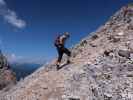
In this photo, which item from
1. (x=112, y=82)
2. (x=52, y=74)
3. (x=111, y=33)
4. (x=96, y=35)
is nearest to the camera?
(x=112, y=82)

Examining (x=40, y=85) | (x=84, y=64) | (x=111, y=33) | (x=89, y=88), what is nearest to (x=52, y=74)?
(x=40, y=85)

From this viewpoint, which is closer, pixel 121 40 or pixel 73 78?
pixel 73 78

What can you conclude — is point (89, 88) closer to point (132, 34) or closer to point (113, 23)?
point (132, 34)

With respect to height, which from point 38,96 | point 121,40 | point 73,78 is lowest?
point 38,96

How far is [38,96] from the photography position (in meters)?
23.2

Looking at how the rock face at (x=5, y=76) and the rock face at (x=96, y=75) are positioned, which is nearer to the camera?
the rock face at (x=96, y=75)

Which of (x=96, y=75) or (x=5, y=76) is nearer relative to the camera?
(x=96, y=75)

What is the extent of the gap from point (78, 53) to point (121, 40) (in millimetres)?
5733

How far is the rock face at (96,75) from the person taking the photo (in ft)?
67.1

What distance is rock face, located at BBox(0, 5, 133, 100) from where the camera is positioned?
67.1 ft

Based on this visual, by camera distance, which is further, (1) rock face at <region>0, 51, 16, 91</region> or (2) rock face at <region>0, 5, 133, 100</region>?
(1) rock face at <region>0, 51, 16, 91</region>

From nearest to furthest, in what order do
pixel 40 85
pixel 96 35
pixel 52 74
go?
pixel 40 85 < pixel 52 74 < pixel 96 35

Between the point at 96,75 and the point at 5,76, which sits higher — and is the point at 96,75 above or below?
below

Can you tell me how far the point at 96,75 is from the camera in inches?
877
